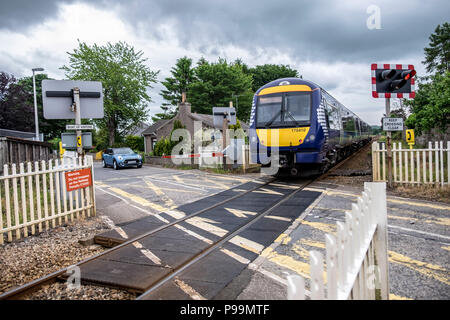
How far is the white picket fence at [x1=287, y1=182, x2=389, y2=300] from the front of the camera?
4.87 ft

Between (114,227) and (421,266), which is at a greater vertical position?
(114,227)

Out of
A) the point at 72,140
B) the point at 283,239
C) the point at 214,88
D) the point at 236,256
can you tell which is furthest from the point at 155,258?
the point at 214,88

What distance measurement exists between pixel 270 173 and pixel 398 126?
18.9 ft

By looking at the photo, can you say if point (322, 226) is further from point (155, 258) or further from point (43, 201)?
point (43, 201)

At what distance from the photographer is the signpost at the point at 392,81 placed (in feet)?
28.2

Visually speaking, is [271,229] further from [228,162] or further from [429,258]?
[228,162]

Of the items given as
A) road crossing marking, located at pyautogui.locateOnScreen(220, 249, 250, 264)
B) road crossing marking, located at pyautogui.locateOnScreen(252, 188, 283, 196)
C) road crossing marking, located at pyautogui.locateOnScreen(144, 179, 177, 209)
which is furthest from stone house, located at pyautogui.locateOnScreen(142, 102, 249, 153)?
road crossing marking, located at pyautogui.locateOnScreen(220, 249, 250, 264)

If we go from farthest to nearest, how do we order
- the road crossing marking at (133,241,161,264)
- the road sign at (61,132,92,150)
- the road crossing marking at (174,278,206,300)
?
the road sign at (61,132,92,150), the road crossing marking at (133,241,161,264), the road crossing marking at (174,278,206,300)

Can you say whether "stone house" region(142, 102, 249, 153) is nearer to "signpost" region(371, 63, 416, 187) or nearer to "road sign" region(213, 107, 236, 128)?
"road sign" region(213, 107, 236, 128)

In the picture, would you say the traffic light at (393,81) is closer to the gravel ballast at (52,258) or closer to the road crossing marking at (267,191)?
the road crossing marking at (267,191)

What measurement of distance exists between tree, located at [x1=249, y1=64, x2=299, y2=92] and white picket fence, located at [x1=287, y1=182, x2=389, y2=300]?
57735 mm

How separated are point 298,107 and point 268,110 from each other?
107cm

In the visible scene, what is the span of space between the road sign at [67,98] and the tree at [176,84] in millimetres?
47403

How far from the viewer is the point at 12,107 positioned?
107 feet
